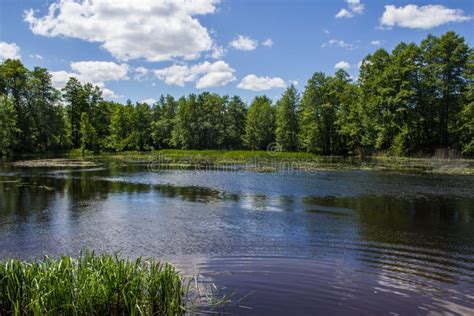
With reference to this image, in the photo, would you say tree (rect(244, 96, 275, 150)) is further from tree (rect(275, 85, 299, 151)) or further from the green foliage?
the green foliage

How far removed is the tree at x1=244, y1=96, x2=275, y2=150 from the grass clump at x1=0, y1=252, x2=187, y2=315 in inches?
3477

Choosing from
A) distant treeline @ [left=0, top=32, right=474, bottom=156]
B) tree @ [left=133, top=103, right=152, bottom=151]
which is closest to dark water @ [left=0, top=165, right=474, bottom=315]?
distant treeline @ [left=0, top=32, right=474, bottom=156]

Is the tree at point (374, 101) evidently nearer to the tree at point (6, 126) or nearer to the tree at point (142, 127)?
the tree at point (142, 127)

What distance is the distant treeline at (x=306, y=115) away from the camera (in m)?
62.1

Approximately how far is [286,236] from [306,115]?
66.0 m

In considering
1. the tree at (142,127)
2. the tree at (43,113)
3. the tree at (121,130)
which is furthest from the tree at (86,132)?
the tree at (142,127)

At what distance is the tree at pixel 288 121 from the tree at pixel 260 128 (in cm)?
803

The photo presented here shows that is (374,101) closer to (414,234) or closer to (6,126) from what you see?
(414,234)

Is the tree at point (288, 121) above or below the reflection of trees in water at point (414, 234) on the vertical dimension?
above

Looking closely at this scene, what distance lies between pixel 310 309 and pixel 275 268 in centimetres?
262

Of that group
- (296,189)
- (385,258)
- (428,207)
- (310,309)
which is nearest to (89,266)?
(310,309)

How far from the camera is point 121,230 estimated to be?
49.7 feet

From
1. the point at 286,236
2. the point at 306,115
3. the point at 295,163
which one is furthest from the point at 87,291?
the point at 306,115

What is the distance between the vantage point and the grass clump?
6.51m
